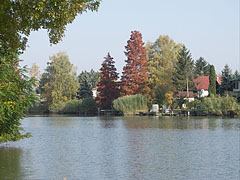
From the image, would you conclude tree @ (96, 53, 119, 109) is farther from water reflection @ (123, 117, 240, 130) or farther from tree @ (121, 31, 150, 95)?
water reflection @ (123, 117, 240, 130)

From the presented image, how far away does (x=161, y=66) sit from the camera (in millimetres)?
88750

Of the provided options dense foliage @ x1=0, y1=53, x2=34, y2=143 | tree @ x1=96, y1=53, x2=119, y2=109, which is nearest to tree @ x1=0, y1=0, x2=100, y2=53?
dense foliage @ x1=0, y1=53, x2=34, y2=143

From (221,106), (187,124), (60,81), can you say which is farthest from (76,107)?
(187,124)

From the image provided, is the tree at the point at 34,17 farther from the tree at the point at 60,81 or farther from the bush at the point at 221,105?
the tree at the point at 60,81

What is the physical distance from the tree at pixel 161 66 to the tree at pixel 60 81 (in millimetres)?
20841

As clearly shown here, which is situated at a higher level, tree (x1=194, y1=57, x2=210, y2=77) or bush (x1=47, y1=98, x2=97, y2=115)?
tree (x1=194, y1=57, x2=210, y2=77)

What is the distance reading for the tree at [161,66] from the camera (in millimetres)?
80938

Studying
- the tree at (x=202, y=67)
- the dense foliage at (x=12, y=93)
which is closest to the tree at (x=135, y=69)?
the tree at (x=202, y=67)

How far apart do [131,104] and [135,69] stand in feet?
28.0

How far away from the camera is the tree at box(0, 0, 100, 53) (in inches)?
484

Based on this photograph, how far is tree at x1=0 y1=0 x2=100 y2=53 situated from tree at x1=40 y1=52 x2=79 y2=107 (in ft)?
279

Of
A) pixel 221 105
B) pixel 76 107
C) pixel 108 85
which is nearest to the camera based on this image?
pixel 221 105

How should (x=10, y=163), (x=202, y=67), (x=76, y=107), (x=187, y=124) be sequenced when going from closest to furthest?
(x=10, y=163) < (x=187, y=124) < (x=76, y=107) < (x=202, y=67)

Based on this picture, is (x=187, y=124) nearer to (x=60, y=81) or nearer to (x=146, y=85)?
(x=146, y=85)
